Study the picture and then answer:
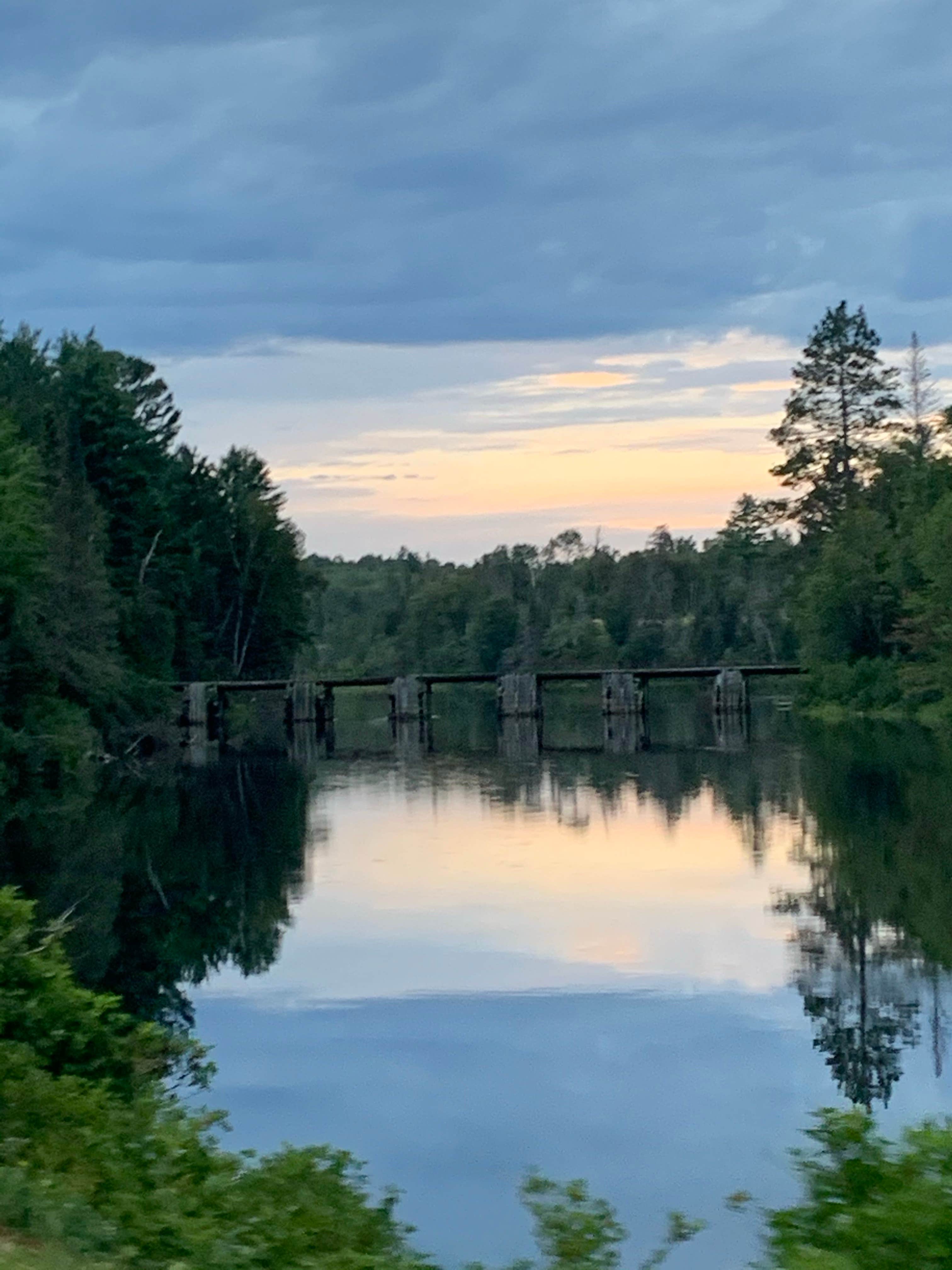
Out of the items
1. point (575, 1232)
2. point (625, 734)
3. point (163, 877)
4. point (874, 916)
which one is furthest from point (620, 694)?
point (575, 1232)

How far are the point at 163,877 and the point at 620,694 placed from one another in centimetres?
6010

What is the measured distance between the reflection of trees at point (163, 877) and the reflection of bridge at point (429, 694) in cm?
3200

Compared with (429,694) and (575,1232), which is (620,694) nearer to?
(429,694)

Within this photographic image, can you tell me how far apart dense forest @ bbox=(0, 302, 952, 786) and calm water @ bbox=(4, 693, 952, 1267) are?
6.73 metres

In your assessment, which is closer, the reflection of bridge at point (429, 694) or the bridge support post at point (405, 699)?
the reflection of bridge at point (429, 694)

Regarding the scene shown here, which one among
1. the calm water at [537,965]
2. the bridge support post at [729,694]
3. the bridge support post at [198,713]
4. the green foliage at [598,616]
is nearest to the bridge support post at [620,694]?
the bridge support post at [729,694]

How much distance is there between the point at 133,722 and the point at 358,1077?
5341 cm

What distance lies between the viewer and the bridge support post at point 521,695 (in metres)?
97.2

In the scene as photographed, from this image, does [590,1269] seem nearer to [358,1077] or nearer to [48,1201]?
[48,1201]

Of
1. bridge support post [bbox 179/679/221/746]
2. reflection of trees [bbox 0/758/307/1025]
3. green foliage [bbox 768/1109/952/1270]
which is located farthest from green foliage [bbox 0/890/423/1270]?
bridge support post [bbox 179/679/221/746]

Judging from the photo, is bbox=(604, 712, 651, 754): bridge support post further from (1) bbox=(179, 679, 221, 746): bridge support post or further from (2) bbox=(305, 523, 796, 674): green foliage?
(2) bbox=(305, 523, 796, 674): green foliage

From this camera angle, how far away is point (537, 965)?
25.6 meters

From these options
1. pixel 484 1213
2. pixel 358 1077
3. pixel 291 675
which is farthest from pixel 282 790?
pixel 291 675

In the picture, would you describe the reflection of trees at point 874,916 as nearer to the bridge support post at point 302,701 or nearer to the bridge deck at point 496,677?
the bridge deck at point 496,677
